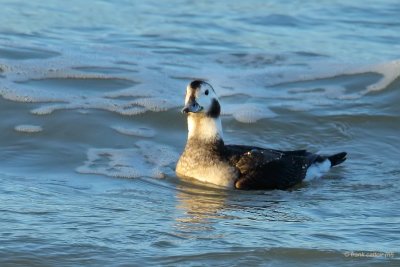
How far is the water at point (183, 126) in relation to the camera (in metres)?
8.78

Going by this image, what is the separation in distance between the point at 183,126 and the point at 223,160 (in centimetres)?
211

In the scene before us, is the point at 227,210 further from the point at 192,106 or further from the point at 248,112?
the point at 248,112

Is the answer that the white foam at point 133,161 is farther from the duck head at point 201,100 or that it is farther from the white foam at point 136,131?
the duck head at point 201,100

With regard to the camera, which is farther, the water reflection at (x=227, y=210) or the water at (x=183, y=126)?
the water reflection at (x=227, y=210)

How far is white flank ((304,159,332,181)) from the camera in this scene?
11625 millimetres

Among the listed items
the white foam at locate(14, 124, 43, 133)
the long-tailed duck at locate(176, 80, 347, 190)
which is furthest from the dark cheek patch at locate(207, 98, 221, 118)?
the white foam at locate(14, 124, 43, 133)

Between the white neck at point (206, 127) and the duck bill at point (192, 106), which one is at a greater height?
the duck bill at point (192, 106)

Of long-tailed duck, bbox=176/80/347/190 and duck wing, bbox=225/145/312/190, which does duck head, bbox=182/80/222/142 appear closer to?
long-tailed duck, bbox=176/80/347/190

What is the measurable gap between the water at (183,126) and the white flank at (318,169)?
0.29 ft

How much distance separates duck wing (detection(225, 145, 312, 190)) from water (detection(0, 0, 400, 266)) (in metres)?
0.16

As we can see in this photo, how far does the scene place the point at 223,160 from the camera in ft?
37.2

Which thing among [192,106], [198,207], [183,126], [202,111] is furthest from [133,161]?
[198,207]

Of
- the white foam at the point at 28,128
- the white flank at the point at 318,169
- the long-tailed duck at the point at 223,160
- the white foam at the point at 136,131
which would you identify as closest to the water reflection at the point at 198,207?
the long-tailed duck at the point at 223,160

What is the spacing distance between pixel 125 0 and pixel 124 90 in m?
5.69
